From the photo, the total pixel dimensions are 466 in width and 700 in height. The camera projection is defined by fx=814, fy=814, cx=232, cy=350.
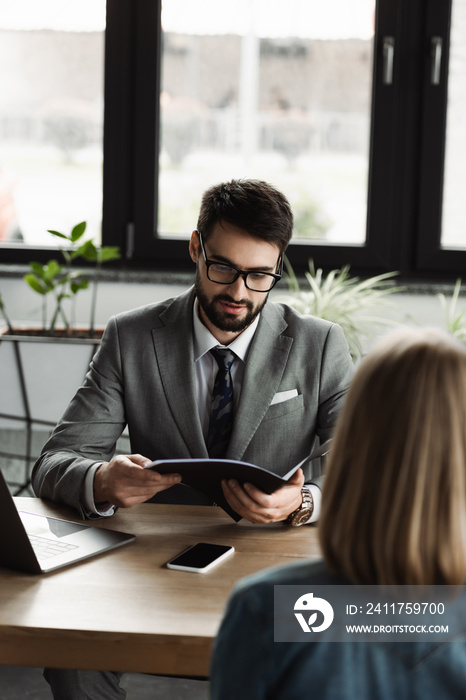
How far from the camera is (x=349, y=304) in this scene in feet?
10.0

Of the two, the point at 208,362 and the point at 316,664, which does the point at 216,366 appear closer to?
the point at 208,362

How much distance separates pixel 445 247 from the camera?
3.44 metres

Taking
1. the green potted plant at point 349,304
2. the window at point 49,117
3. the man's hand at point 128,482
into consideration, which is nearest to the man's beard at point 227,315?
the man's hand at point 128,482

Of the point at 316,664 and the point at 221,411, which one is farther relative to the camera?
the point at 221,411

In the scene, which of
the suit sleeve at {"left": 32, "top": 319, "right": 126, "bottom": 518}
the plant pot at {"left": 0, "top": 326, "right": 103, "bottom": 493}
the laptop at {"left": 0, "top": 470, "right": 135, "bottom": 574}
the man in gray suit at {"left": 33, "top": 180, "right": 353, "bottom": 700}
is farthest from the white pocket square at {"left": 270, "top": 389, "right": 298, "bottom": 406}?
the plant pot at {"left": 0, "top": 326, "right": 103, "bottom": 493}

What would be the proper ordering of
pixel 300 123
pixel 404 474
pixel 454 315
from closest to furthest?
pixel 404 474 < pixel 454 315 < pixel 300 123

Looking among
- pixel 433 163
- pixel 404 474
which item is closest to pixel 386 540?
pixel 404 474

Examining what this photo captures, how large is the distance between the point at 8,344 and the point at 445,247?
1.84 metres

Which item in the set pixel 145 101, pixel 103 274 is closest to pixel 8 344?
pixel 103 274

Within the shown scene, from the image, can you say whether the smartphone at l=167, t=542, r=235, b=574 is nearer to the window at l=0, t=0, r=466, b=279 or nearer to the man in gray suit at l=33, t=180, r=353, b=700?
the man in gray suit at l=33, t=180, r=353, b=700

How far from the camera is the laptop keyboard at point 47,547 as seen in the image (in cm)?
128

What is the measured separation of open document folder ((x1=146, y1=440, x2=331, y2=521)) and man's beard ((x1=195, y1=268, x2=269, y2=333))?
48cm

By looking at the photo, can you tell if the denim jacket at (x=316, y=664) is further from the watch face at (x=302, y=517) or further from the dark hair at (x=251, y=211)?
the dark hair at (x=251, y=211)

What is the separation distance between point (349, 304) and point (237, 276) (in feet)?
4.32
